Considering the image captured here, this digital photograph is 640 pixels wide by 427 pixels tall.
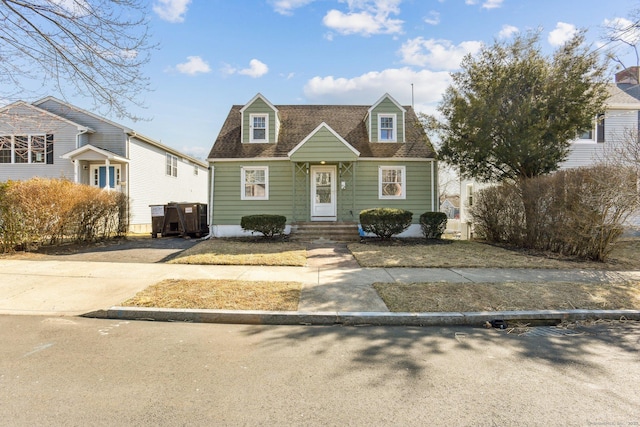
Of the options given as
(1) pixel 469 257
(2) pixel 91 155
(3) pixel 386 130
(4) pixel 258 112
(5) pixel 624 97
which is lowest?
(1) pixel 469 257

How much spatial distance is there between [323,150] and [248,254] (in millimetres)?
5904

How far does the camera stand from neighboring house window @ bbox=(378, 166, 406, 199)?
15.1m

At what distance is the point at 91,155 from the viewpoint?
17.1 metres

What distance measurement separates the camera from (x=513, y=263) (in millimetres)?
8781

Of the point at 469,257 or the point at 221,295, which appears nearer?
the point at 221,295

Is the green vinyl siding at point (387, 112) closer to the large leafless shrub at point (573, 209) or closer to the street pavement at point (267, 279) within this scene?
the large leafless shrub at point (573, 209)

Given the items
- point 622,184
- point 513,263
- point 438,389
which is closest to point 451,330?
point 438,389

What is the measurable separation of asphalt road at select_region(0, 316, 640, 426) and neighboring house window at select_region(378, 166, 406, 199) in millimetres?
10550

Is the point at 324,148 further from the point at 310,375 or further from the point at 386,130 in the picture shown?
the point at 310,375

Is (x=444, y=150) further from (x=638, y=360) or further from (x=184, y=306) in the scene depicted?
(x=184, y=306)

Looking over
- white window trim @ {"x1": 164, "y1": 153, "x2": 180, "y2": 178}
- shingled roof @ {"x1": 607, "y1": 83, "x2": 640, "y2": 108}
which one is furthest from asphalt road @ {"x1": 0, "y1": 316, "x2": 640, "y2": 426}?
white window trim @ {"x1": 164, "y1": 153, "x2": 180, "y2": 178}

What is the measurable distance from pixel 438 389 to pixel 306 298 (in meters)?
3.02

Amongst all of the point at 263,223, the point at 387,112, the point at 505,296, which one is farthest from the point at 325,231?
the point at 505,296

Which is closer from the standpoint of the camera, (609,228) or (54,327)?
(54,327)
